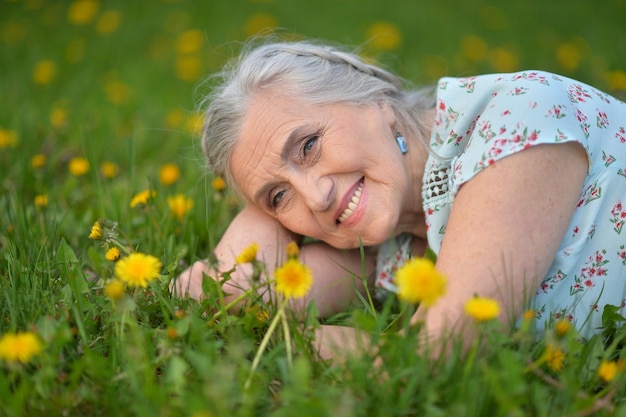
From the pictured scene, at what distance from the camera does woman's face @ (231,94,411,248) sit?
2.04 metres

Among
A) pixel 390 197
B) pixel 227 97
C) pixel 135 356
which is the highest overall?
pixel 227 97

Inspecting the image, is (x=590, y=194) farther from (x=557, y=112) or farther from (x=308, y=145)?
(x=308, y=145)

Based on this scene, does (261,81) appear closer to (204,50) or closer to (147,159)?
(147,159)

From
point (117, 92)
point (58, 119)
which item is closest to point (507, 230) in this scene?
point (58, 119)

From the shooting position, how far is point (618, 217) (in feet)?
6.40

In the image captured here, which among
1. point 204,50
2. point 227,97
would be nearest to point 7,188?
point 227,97

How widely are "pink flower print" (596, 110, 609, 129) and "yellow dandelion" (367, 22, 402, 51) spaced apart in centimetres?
301

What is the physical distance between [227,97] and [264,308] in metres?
0.81

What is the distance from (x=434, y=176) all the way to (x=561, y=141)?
0.47 m

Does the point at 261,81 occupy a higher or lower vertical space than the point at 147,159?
higher

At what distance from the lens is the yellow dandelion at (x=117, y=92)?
4402 mm

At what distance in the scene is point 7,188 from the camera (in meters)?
2.87

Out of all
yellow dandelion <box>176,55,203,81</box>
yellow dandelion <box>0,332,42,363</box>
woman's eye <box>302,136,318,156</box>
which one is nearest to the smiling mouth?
woman's eye <box>302,136,318,156</box>

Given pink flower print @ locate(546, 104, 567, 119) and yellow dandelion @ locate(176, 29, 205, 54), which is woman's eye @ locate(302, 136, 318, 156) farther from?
yellow dandelion @ locate(176, 29, 205, 54)
